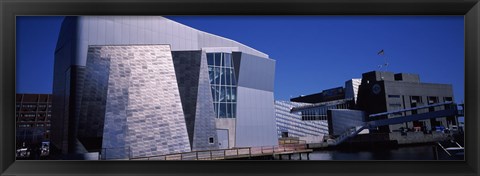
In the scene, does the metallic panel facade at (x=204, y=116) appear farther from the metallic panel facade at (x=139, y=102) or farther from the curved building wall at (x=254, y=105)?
the curved building wall at (x=254, y=105)

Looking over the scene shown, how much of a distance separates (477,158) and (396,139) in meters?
28.6

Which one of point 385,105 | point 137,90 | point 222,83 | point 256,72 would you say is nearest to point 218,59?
point 222,83

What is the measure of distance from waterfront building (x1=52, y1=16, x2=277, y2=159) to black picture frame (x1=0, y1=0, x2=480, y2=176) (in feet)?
17.4

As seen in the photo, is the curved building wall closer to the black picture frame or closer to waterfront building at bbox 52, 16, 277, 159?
waterfront building at bbox 52, 16, 277, 159

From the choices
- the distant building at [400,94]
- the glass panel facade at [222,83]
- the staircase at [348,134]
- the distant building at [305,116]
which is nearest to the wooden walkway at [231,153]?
the glass panel facade at [222,83]

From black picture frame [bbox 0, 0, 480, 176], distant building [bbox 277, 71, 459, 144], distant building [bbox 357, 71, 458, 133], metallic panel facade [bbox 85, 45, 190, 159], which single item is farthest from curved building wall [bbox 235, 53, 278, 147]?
distant building [bbox 357, 71, 458, 133]

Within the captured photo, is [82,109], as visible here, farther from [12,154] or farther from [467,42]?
[467,42]

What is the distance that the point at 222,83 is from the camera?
1573cm

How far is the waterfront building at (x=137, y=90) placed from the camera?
37.2ft

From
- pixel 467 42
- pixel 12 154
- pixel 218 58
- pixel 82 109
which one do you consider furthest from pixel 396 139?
pixel 12 154

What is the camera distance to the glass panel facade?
50.1ft
